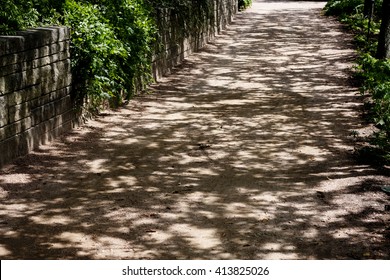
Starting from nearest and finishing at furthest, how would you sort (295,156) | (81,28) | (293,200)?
(293,200) < (295,156) < (81,28)

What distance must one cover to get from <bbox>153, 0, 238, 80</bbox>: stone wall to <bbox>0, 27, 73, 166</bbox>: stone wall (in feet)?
16.8

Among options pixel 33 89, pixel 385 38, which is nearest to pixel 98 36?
pixel 33 89

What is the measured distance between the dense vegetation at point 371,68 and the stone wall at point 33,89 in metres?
4.60

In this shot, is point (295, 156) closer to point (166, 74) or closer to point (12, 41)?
point (12, 41)

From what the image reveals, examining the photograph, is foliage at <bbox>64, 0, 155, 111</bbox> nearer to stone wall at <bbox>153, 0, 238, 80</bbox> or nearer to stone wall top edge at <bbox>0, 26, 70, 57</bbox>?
stone wall top edge at <bbox>0, 26, 70, 57</bbox>

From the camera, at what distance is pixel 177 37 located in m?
16.2

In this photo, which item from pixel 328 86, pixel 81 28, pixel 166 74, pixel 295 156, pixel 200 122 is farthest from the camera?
pixel 166 74

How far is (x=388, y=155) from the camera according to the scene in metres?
7.98

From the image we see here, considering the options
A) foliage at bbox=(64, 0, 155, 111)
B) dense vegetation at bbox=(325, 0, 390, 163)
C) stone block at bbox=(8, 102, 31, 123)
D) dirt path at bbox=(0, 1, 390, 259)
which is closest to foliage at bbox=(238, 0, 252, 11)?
dense vegetation at bbox=(325, 0, 390, 163)

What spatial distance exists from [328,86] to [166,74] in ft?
13.5

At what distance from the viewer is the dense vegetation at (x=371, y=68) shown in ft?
27.0

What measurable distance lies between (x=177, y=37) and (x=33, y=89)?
8421 millimetres

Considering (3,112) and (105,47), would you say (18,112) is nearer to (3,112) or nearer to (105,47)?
(3,112)
